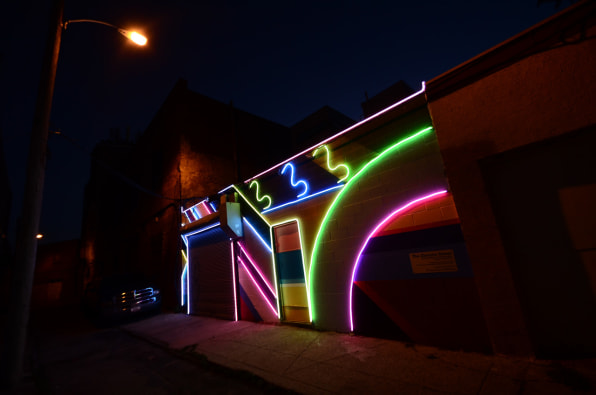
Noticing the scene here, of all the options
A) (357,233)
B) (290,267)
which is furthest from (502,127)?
(290,267)

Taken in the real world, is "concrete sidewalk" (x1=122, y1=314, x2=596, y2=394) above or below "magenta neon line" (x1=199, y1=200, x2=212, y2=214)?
below

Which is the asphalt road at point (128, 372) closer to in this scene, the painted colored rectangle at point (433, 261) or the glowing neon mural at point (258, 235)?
the painted colored rectangle at point (433, 261)

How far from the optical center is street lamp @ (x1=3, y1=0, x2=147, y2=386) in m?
4.25

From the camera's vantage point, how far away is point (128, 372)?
14.8ft

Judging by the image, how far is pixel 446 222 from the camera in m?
3.99

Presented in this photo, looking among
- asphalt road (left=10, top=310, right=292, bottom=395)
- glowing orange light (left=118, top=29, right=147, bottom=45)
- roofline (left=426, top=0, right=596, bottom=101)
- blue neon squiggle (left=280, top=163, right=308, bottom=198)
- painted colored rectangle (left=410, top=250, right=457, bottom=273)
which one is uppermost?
glowing orange light (left=118, top=29, right=147, bottom=45)

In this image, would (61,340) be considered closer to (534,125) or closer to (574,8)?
(534,125)

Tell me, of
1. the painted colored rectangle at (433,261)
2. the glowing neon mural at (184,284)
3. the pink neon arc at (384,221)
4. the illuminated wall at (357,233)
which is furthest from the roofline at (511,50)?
the glowing neon mural at (184,284)

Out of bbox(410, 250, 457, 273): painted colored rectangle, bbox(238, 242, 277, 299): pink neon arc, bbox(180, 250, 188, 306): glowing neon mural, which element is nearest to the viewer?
bbox(410, 250, 457, 273): painted colored rectangle

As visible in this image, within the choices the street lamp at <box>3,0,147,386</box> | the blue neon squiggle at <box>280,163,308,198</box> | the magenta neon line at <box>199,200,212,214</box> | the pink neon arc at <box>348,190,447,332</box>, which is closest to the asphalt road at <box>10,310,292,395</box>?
the street lamp at <box>3,0,147,386</box>

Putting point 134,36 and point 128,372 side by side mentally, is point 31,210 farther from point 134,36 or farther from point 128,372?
point 134,36

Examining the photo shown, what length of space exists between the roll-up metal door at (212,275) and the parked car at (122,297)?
1734mm

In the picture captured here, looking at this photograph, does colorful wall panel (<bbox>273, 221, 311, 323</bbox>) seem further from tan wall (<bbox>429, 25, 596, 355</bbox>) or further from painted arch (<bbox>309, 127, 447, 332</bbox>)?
tan wall (<bbox>429, 25, 596, 355</bbox>)

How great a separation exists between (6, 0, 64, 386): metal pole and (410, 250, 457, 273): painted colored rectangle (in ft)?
21.4
